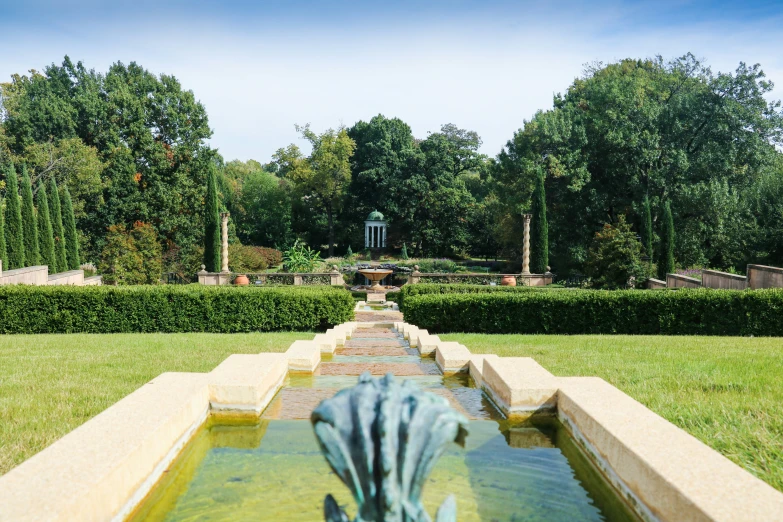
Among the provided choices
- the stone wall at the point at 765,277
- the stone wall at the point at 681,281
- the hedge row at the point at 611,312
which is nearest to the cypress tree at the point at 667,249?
the stone wall at the point at 681,281

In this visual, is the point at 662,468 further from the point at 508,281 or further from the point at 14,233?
the point at 14,233

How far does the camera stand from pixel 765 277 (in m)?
16.7

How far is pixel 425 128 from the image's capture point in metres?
46.2

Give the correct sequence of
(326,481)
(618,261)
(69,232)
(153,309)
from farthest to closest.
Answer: (69,232)
(618,261)
(153,309)
(326,481)

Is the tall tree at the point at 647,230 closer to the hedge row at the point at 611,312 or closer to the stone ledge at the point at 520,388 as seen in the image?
the hedge row at the point at 611,312

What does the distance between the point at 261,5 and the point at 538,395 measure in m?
9.01

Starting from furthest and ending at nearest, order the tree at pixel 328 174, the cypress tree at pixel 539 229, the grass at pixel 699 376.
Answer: the tree at pixel 328 174 < the cypress tree at pixel 539 229 < the grass at pixel 699 376

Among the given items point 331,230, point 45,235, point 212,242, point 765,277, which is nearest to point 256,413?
point 765,277

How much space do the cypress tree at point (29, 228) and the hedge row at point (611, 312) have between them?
17.9m

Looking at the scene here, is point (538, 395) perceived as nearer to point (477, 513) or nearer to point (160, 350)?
point (477, 513)

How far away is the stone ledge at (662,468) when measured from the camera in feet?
8.38

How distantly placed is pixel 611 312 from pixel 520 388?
767 cm

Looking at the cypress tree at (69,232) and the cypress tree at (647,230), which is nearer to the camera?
the cypress tree at (647,230)

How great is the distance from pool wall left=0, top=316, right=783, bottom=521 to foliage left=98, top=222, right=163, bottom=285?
2169 centimetres
